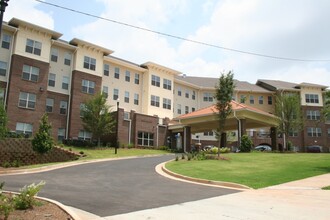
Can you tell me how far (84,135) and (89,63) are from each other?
358 inches

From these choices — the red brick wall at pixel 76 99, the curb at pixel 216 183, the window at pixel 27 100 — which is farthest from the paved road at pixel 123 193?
the red brick wall at pixel 76 99

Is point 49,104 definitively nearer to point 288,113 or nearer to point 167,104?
point 167,104

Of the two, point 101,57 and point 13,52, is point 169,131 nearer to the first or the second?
point 101,57

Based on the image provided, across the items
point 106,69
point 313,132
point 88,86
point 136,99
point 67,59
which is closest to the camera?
point 67,59

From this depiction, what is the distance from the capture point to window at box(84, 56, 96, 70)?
1593 inches

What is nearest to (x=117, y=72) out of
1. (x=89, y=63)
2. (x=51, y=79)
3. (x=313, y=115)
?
(x=89, y=63)

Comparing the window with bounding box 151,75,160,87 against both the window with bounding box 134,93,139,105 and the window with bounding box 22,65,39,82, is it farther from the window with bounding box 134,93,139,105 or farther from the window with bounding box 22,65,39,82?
the window with bounding box 22,65,39,82

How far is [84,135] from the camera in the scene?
1528 inches

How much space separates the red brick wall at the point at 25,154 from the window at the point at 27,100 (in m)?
7.86

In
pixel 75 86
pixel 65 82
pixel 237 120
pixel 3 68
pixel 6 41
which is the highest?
pixel 6 41

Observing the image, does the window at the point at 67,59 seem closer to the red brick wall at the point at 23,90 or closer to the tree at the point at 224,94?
the red brick wall at the point at 23,90

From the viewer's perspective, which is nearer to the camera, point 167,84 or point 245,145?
point 245,145

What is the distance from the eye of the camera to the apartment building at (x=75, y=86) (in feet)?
112

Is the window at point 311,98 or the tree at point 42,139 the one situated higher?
the window at point 311,98
